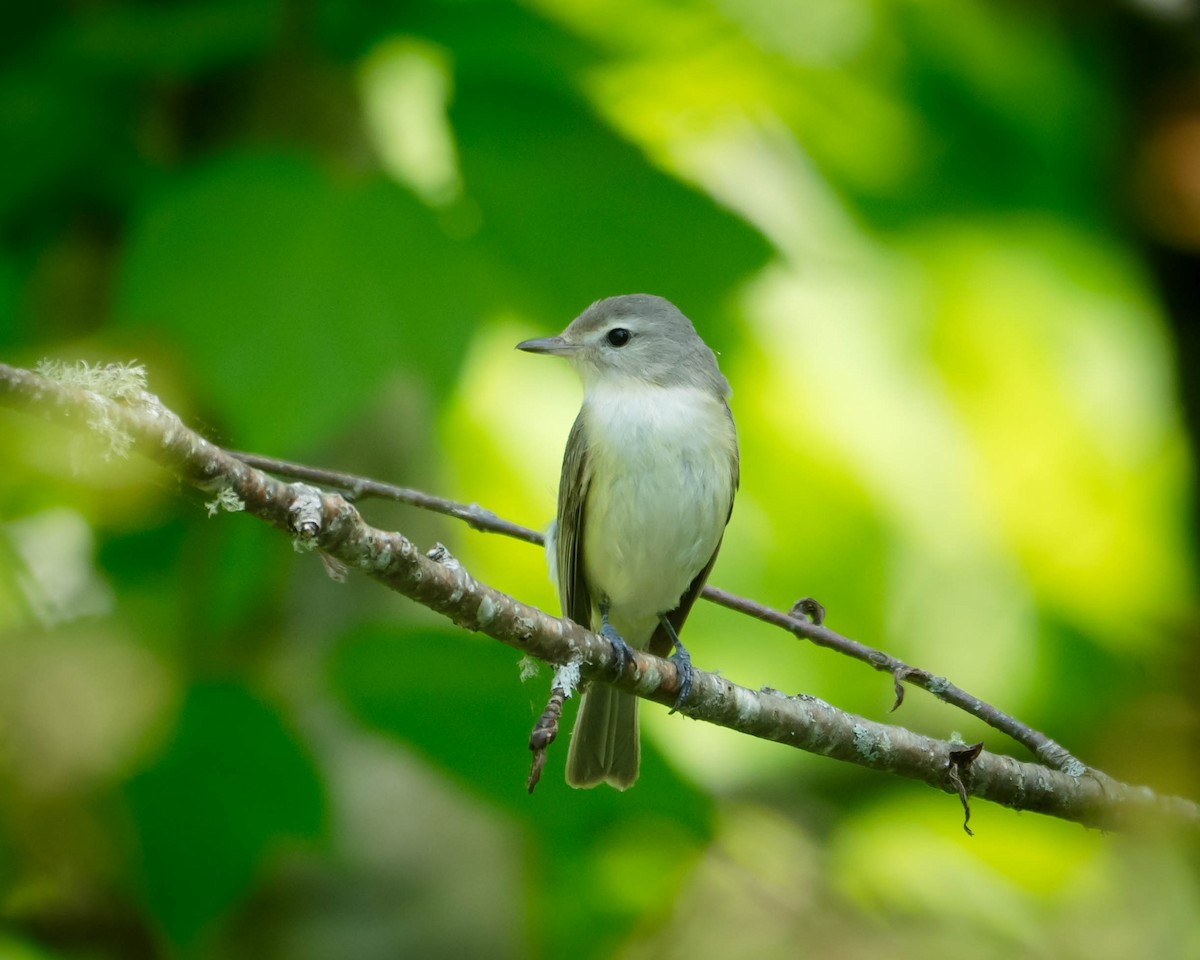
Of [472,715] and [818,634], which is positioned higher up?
[818,634]

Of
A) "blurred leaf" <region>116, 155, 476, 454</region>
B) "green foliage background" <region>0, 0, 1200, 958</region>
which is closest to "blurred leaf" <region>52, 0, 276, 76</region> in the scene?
"green foliage background" <region>0, 0, 1200, 958</region>

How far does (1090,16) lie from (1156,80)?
0.34 m

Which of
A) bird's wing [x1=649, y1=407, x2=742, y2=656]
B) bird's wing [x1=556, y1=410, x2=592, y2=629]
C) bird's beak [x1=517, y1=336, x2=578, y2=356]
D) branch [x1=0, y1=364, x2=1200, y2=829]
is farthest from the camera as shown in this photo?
bird's wing [x1=649, y1=407, x2=742, y2=656]

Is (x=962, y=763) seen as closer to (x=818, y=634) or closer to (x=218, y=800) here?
(x=818, y=634)

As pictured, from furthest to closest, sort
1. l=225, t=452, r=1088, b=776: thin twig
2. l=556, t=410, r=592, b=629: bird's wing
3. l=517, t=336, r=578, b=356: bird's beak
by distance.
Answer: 1. l=556, t=410, r=592, b=629: bird's wing
2. l=517, t=336, r=578, b=356: bird's beak
3. l=225, t=452, r=1088, b=776: thin twig

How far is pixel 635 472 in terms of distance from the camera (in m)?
4.16

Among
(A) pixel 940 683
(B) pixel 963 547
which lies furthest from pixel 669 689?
(B) pixel 963 547

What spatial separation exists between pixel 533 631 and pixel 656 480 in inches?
71.9

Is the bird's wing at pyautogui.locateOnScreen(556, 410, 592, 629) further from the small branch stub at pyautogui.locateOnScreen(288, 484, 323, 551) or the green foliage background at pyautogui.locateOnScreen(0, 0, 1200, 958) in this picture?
the small branch stub at pyautogui.locateOnScreen(288, 484, 323, 551)

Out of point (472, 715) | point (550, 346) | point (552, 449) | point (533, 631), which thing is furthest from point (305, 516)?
point (552, 449)

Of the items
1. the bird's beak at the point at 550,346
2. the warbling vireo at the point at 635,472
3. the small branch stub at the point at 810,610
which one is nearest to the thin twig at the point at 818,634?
the small branch stub at the point at 810,610

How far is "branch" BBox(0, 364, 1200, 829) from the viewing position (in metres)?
1.68

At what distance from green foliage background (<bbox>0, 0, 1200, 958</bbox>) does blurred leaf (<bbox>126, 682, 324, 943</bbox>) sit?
11mm

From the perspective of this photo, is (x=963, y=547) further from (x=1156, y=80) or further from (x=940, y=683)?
(x=940, y=683)
